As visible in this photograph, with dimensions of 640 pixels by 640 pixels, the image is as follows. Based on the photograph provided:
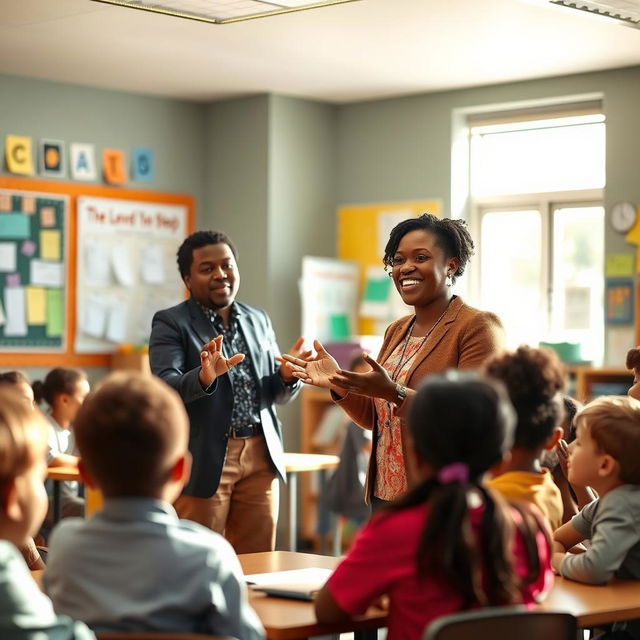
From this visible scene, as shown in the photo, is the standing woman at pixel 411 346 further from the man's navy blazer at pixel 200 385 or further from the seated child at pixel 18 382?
the seated child at pixel 18 382

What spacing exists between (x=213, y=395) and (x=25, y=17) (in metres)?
2.23

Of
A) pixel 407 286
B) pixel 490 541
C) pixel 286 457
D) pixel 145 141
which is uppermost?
pixel 145 141

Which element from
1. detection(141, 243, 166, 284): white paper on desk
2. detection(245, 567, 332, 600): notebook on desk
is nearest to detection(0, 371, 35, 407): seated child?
detection(245, 567, 332, 600): notebook on desk

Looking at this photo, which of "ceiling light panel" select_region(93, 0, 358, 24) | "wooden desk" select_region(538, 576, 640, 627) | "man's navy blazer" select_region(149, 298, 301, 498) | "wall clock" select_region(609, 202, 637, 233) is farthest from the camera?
"wall clock" select_region(609, 202, 637, 233)

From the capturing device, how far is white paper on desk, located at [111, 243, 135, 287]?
702cm

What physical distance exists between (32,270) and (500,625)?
16.8 feet

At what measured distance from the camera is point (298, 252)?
7.34 m

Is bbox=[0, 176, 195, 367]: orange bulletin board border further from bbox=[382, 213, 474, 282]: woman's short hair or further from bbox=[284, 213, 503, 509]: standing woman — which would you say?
bbox=[382, 213, 474, 282]: woman's short hair

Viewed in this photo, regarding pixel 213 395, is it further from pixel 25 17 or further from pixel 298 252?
pixel 298 252

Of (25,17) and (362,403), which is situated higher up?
(25,17)

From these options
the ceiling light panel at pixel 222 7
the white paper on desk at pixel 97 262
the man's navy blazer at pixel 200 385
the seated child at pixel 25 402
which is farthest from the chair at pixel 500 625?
the white paper on desk at pixel 97 262

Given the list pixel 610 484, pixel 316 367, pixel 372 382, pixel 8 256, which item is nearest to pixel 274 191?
pixel 8 256

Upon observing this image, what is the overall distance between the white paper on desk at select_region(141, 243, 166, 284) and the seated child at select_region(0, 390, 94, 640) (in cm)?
511

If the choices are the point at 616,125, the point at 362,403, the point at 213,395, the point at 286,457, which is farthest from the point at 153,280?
the point at 362,403
